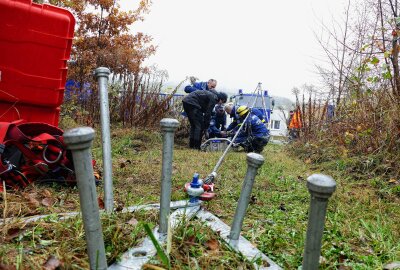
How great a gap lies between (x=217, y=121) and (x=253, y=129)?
1.83 meters

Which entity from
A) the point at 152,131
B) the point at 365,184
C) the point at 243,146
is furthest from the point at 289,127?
the point at 365,184

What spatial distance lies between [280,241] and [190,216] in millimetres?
516

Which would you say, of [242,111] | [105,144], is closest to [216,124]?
[242,111]

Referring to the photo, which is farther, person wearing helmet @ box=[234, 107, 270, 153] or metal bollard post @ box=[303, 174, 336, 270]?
person wearing helmet @ box=[234, 107, 270, 153]

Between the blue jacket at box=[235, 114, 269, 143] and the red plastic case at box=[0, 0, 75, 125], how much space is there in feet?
15.3

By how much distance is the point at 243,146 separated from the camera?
7242mm

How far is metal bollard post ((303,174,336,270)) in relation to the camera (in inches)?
31.0

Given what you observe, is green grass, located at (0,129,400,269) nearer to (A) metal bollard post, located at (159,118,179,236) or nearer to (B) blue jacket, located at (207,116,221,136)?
(A) metal bollard post, located at (159,118,179,236)

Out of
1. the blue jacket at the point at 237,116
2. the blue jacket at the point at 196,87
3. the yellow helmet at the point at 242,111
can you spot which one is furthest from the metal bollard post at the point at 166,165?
the blue jacket at the point at 196,87

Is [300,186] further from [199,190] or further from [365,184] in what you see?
[199,190]

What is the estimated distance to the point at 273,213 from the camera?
92.8 inches

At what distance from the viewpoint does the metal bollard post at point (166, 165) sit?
1.34m

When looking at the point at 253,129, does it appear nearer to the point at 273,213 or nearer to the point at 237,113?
the point at 237,113

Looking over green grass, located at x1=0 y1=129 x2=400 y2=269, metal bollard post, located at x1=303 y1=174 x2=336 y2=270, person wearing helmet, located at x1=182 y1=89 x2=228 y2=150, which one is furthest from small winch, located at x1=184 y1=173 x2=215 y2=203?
person wearing helmet, located at x1=182 y1=89 x2=228 y2=150
